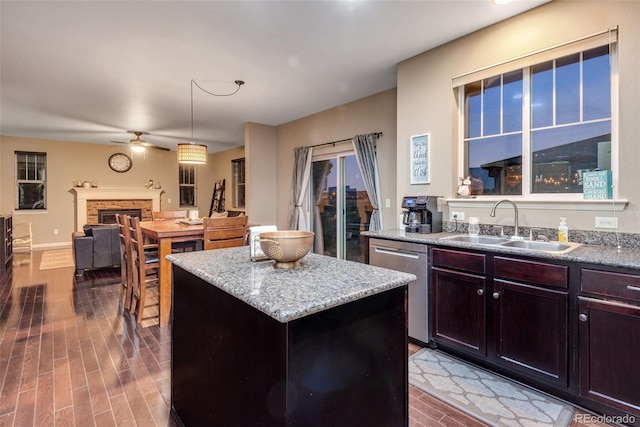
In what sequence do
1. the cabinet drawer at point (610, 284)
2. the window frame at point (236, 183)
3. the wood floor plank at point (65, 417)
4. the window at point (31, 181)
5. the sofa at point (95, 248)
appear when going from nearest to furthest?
the cabinet drawer at point (610, 284) < the wood floor plank at point (65, 417) < the sofa at point (95, 248) < the window at point (31, 181) < the window frame at point (236, 183)

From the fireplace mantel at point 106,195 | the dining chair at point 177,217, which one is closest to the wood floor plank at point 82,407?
the dining chair at point 177,217

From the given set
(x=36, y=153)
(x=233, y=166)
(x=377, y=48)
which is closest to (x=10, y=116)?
(x=36, y=153)

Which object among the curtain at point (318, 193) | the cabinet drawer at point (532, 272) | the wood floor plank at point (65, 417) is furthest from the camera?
the curtain at point (318, 193)

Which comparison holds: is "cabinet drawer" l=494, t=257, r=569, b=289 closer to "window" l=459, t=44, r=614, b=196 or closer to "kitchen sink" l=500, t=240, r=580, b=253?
"kitchen sink" l=500, t=240, r=580, b=253

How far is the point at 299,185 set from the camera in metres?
5.86

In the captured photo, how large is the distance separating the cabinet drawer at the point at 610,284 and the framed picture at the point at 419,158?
65.6 inches

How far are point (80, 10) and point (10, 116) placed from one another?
4.68m

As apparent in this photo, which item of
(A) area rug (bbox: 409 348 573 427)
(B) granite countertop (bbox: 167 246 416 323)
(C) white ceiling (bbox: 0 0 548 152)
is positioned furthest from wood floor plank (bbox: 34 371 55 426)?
(C) white ceiling (bbox: 0 0 548 152)

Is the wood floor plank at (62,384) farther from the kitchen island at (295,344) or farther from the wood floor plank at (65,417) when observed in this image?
the kitchen island at (295,344)

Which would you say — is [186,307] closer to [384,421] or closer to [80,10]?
[384,421]

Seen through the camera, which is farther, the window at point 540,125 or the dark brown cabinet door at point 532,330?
the window at point 540,125

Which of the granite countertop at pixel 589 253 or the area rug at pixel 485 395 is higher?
the granite countertop at pixel 589 253

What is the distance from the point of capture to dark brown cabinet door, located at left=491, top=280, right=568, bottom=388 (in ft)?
6.52

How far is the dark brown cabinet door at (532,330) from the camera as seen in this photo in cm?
199
